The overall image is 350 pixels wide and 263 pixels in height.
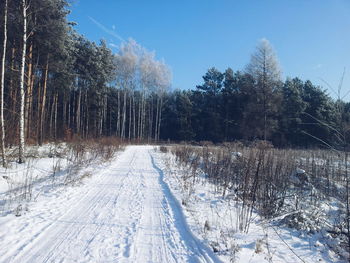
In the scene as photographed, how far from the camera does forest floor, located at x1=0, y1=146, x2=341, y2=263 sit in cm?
290

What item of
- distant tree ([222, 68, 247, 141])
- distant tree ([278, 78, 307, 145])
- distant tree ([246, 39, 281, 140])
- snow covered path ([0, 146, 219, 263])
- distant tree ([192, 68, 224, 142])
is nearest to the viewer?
snow covered path ([0, 146, 219, 263])

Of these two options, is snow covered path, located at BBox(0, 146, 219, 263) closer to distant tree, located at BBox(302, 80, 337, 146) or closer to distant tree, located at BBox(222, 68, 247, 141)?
distant tree, located at BBox(302, 80, 337, 146)

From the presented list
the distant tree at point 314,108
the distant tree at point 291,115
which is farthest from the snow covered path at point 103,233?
the distant tree at point 314,108

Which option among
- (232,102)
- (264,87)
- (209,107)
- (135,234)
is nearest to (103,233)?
(135,234)

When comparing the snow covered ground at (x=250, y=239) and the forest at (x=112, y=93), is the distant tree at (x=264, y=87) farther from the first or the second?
the snow covered ground at (x=250, y=239)

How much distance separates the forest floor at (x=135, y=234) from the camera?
2896 mm

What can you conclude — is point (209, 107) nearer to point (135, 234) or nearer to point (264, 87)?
point (264, 87)

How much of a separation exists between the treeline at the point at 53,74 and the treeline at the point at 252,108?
8683 millimetres

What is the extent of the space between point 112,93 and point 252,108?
95.6ft

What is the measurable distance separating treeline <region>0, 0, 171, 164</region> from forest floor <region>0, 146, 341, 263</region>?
4929 millimetres

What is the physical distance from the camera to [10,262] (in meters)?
2.60

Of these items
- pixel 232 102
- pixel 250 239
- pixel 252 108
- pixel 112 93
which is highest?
pixel 112 93

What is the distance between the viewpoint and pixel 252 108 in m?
21.8

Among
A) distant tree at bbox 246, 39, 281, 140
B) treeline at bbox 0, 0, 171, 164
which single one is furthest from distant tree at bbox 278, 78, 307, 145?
treeline at bbox 0, 0, 171, 164
